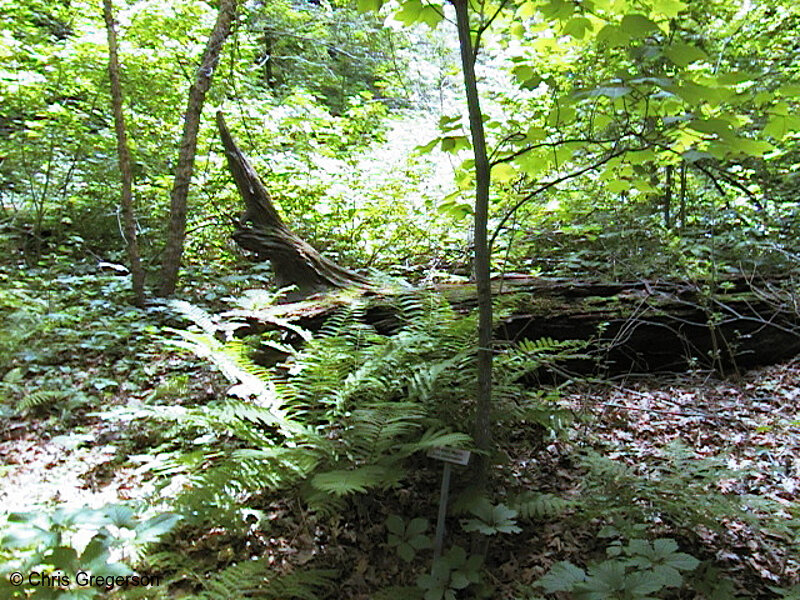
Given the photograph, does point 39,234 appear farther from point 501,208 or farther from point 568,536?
point 568,536

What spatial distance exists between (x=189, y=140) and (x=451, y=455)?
468 cm

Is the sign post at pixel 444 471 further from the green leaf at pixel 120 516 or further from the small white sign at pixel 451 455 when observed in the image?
the green leaf at pixel 120 516

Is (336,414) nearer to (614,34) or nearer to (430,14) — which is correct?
(430,14)

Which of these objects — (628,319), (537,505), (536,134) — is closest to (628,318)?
(628,319)

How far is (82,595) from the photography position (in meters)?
1.56

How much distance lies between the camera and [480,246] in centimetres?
238

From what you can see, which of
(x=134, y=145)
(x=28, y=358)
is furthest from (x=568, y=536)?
(x=134, y=145)

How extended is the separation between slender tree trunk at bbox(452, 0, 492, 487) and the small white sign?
0.49ft

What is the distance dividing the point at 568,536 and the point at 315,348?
5.30 feet

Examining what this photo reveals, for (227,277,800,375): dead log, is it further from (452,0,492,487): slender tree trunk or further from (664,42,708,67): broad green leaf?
(664,42,708,67): broad green leaf

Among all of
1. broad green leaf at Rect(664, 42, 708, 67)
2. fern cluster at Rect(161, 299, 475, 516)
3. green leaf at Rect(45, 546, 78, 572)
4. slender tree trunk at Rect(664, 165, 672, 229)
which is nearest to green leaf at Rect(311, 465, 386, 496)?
fern cluster at Rect(161, 299, 475, 516)

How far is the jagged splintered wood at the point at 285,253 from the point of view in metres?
4.57

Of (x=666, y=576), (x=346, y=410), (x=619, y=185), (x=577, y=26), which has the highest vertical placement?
(x=577, y=26)

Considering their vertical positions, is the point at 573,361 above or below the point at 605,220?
below
